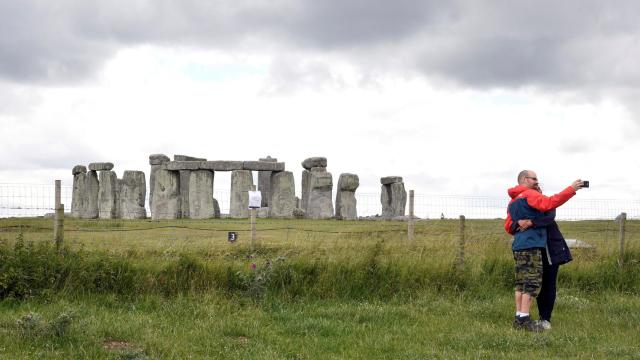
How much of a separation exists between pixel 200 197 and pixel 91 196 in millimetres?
7019

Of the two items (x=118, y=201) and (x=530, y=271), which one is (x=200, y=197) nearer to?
(x=118, y=201)

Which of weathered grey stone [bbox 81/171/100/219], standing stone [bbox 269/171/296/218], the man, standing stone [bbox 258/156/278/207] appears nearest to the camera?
the man

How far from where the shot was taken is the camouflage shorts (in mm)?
9422

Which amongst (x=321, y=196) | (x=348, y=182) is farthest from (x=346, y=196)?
(x=321, y=196)

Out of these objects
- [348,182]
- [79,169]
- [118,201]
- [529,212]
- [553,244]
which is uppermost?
[79,169]

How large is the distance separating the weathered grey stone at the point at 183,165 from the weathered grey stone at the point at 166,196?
429 mm

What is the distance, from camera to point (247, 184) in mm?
33531

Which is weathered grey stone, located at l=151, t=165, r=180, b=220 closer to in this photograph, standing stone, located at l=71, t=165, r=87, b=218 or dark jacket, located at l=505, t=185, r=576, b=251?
standing stone, located at l=71, t=165, r=87, b=218

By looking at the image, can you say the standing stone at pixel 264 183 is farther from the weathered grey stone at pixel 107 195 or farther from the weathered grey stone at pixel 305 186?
the weathered grey stone at pixel 107 195

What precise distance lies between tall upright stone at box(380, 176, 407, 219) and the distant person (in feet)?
82.9

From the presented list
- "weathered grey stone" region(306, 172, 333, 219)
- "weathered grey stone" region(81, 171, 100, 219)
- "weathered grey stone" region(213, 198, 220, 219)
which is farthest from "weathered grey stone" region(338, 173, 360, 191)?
"weathered grey stone" region(81, 171, 100, 219)

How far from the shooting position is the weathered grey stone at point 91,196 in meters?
37.2

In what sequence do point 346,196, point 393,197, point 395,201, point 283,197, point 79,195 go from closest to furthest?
point 283,197
point 346,196
point 395,201
point 393,197
point 79,195

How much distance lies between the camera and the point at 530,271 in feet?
30.9
